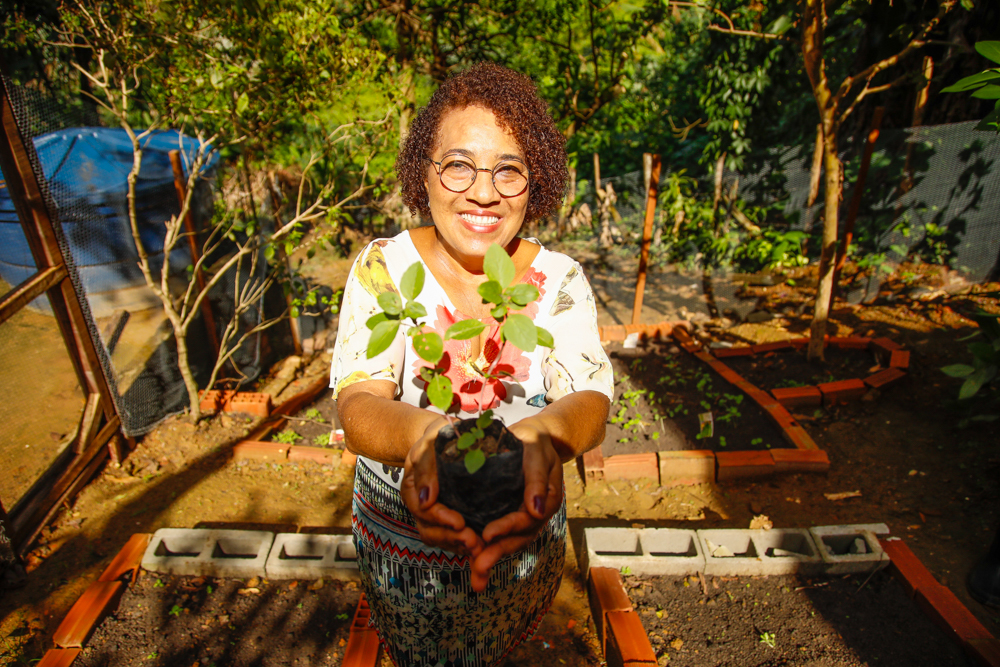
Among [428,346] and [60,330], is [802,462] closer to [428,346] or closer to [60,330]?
[428,346]

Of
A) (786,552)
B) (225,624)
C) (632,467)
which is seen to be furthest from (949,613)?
(225,624)

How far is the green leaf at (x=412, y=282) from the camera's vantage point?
0.93 meters

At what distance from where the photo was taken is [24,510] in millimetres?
2848

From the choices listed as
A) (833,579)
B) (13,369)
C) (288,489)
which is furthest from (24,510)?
(833,579)

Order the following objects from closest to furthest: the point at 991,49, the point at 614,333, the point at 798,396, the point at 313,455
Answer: the point at 991,49 < the point at 313,455 < the point at 798,396 < the point at 614,333

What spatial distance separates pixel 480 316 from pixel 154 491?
3077mm

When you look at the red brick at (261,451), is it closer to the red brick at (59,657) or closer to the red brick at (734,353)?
the red brick at (59,657)

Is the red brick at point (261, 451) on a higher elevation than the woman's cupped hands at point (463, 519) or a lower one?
lower

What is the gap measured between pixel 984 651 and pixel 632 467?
5.67ft

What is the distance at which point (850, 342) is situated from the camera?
4527mm

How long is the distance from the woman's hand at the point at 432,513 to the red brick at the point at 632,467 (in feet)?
8.49

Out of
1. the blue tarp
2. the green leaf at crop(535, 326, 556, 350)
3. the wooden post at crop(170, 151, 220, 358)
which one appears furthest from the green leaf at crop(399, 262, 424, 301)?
the blue tarp

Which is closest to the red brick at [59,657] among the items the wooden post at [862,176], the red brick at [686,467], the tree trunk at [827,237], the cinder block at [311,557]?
the cinder block at [311,557]

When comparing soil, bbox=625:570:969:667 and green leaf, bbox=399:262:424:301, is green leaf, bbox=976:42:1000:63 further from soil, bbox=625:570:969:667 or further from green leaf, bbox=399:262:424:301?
soil, bbox=625:570:969:667
